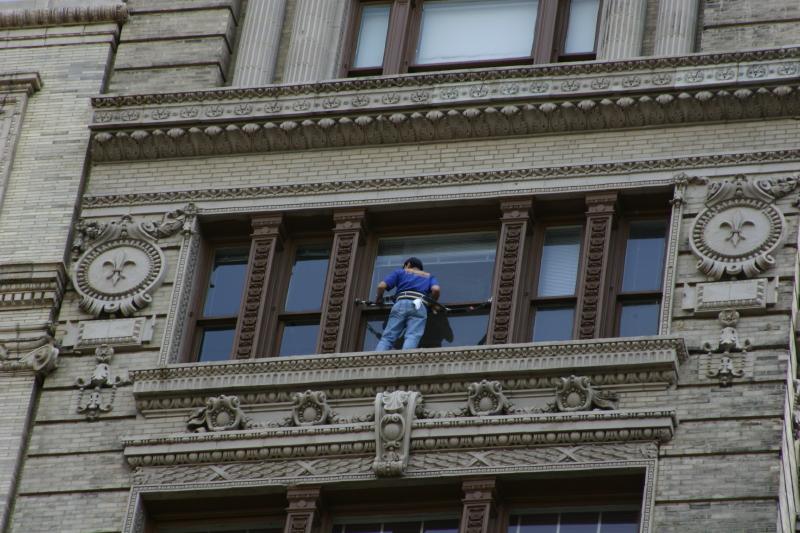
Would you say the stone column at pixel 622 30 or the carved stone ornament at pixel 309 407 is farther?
the stone column at pixel 622 30

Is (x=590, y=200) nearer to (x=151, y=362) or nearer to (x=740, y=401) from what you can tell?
(x=740, y=401)

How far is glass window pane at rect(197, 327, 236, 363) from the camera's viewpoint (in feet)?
107

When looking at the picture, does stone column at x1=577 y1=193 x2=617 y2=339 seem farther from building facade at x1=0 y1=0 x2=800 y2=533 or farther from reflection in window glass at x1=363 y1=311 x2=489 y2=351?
reflection in window glass at x1=363 y1=311 x2=489 y2=351

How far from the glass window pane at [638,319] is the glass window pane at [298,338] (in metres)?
4.09

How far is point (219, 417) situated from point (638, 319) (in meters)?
5.54

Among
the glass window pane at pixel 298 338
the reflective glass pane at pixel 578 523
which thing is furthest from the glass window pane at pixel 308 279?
the reflective glass pane at pixel 578 523

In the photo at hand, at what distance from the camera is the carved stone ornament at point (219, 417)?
31.1 m

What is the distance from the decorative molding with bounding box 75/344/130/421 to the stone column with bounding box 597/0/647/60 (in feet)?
26.4

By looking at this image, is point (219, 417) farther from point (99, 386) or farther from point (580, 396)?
point (580, 396)

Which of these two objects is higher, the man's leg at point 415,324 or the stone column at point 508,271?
the stone column at point 508,271

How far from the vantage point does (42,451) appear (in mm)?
31406

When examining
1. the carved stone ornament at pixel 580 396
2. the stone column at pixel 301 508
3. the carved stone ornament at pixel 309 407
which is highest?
the carved stone ornament at pixel 580 396

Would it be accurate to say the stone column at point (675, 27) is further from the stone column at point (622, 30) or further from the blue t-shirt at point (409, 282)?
the blue t-shirt at point (409, 282)

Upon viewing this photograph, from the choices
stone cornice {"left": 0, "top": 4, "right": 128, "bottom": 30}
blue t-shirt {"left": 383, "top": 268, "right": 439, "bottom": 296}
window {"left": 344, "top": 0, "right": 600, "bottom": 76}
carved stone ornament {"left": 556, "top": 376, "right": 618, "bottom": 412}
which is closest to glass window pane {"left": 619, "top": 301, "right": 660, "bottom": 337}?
carved stone ornament {"left": 556, "top": 376, "right": 618, "bottom": 412}
